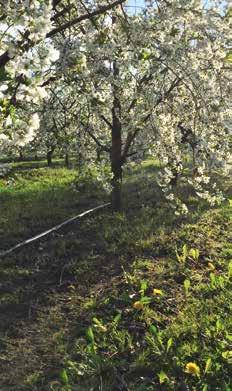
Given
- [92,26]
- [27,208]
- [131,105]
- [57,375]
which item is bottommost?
[57,375]

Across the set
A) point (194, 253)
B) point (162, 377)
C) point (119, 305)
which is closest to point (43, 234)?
point (194, 253)

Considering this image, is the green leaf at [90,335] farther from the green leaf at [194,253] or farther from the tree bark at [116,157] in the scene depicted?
the tree bark at [116,157]

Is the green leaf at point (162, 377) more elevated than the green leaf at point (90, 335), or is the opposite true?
the green leaf at point (90, 335)

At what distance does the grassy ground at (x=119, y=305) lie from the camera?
4676 millimetres

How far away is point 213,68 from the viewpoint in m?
7.32

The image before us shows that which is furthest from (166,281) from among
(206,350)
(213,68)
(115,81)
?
(213,68)

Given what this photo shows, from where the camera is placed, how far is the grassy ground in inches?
184

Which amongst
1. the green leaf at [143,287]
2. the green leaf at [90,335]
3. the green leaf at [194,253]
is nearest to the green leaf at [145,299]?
the green leaf at [143,287]

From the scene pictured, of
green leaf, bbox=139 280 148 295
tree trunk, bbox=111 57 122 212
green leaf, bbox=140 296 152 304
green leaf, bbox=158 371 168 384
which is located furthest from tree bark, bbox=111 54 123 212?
green leaf, bbox=158 371 168 384

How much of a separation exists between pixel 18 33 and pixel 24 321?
3459 mm

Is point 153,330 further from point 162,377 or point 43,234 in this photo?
point 43,234

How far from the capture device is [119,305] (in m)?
5.91

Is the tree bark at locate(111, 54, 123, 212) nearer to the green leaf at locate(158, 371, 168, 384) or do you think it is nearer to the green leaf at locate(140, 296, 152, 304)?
the green leaf at locate(140, 296, 152, 304)

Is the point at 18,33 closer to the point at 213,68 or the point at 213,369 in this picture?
the point at 213,369
